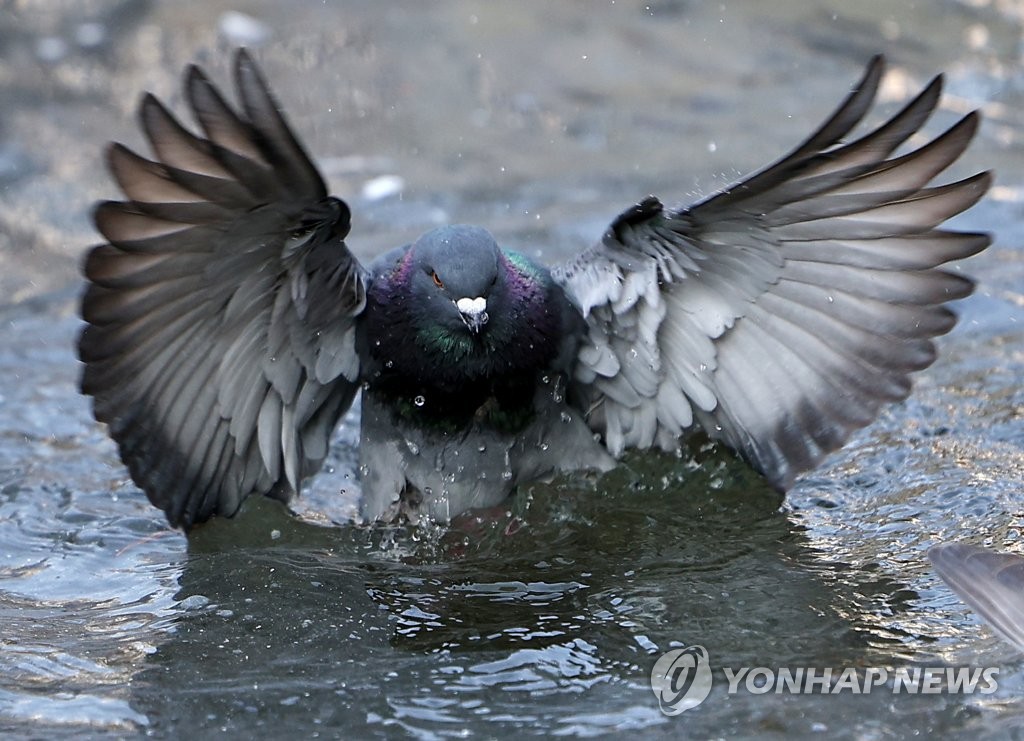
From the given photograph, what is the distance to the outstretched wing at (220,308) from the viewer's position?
355 cm

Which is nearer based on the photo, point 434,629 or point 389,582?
point 434,629

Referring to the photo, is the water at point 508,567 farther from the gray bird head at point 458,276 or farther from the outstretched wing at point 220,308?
the gray bird head at point 458,276

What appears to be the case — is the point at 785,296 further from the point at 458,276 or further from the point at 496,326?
the point at 458,276

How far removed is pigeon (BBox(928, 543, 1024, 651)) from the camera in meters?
3.48

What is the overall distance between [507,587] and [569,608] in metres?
0.29

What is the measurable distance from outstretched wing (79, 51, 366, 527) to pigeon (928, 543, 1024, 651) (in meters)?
2.02

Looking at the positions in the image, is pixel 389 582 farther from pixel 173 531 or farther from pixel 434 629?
pixel 173 531

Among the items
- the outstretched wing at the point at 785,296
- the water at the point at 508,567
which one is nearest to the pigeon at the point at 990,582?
the water at the point at 508,567


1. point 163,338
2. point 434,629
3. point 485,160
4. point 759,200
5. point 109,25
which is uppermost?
point 109,25

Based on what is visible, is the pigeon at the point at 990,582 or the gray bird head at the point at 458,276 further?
the gray bird head at the point at 458,276

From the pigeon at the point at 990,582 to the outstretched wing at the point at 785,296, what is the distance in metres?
0.80

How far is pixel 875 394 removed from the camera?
14.4 feet

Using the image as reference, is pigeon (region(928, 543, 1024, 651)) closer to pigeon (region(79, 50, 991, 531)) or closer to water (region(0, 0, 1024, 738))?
water (region(0, 0, 1024, 738))

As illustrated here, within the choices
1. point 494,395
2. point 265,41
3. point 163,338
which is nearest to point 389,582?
point 494,395
